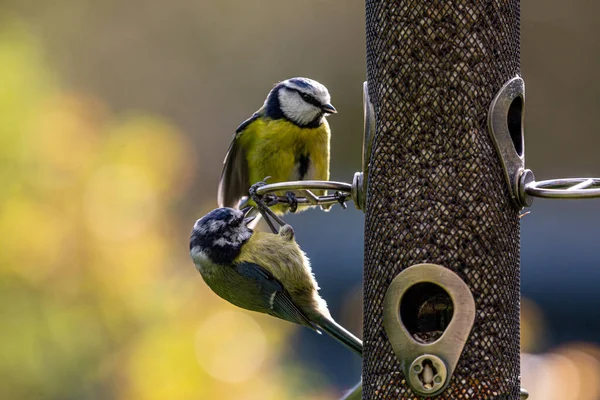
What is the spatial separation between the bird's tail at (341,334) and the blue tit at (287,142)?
0.77 m

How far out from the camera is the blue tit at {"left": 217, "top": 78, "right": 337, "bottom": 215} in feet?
13.0

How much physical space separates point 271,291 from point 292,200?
30 centimetres

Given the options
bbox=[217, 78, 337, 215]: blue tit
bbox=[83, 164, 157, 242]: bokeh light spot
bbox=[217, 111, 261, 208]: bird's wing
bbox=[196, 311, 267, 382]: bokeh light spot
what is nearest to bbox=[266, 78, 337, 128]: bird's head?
bbox=[217, 78, 337, 215]: blue tit

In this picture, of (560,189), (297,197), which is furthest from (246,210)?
(560,189)

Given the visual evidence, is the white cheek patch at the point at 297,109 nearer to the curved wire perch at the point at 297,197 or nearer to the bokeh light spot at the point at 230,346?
the curved wire perch at the point at 297,197

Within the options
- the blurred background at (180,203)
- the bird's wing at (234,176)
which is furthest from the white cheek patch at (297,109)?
the blurred background at (180,203)

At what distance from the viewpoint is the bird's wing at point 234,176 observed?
4.11m

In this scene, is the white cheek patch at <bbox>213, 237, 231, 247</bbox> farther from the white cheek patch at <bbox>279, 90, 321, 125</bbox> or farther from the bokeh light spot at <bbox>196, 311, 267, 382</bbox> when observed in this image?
the bokeh light spot at <bbox>196, 311, 267, 382</bbox>

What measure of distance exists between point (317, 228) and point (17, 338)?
6.94 ft

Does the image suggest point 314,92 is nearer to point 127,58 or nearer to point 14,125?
point 14,125

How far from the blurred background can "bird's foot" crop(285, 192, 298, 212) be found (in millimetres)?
1354

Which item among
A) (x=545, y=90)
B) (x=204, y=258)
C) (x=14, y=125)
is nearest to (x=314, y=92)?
(x=204, y=258)

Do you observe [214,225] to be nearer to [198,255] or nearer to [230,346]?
[198,255]

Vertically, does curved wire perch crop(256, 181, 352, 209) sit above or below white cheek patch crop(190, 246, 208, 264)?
above
